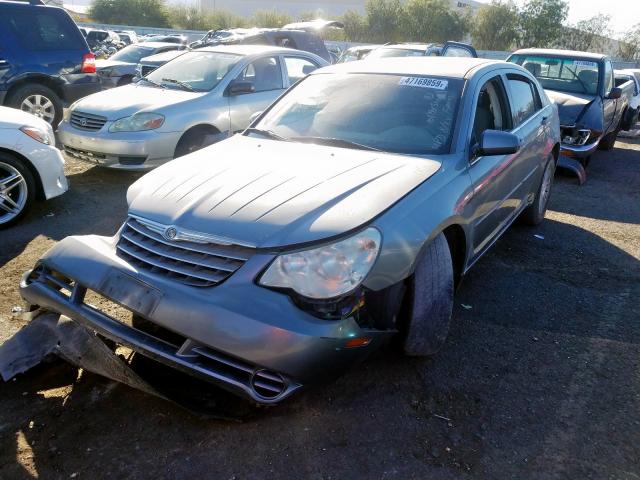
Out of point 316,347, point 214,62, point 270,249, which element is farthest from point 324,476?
point 214,62

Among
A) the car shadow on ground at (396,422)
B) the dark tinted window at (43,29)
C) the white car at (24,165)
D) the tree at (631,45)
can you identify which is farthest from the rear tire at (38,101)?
the tree at (631,45)

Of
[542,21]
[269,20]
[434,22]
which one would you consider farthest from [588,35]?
[269,20]

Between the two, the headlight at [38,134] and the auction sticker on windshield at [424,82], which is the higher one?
the auction sticker on windshield at [424,82]

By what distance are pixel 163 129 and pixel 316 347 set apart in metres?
4.55

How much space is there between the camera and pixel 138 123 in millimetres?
5996

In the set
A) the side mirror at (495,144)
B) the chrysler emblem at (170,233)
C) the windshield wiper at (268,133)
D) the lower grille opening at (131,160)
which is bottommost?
the lower grille opening at (131,160)

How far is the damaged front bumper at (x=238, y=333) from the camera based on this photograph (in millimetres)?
2164

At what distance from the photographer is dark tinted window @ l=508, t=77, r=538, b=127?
4203 millimetres

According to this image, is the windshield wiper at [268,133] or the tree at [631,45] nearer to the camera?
the windshield wiper at [268,133]

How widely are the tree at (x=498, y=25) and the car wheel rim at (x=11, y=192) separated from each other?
47.0 meters

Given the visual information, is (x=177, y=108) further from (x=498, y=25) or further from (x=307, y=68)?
(x=498, y=25)

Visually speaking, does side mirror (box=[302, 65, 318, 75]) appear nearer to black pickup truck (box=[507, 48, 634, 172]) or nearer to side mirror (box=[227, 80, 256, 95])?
side mirror (box=[227, 80, 256, 95])

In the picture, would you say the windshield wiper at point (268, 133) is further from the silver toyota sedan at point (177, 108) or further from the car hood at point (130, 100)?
the car hood at point (130, 100)

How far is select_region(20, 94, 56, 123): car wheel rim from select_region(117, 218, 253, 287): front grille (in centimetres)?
657
